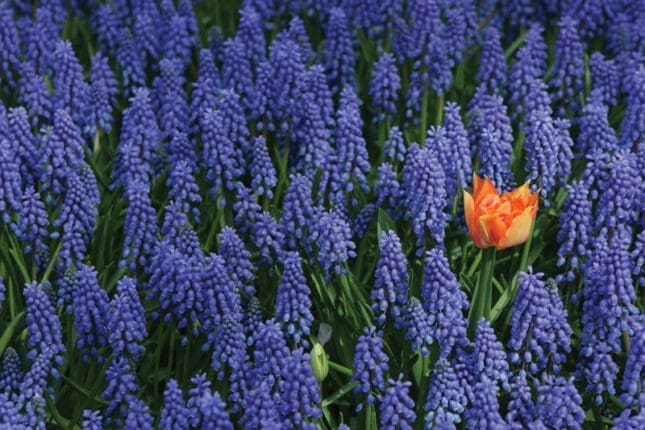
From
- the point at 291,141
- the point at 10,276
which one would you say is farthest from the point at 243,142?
the point at 10,276

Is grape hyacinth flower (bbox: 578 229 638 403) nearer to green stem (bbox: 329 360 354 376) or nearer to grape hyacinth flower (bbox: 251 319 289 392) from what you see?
green stem (bbox: 329 360 354 376)

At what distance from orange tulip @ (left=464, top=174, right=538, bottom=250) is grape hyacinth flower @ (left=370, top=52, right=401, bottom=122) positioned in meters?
1.88

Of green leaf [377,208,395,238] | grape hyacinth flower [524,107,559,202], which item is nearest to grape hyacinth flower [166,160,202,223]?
green leaf [377,208,395,238]

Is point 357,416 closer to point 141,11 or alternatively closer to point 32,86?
point 32,86

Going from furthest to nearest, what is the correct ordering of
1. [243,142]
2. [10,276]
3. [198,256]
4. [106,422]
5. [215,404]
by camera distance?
[243,142] → [10,276] → [198,256] → [106,422] → [215,404]

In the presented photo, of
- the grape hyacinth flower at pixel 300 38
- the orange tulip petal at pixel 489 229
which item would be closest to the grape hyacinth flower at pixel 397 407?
the orange tulip petal at pixel 489 229

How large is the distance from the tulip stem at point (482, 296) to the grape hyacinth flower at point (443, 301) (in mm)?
229

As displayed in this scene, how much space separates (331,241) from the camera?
5988mm

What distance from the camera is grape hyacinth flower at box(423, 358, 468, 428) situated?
17.5 ft

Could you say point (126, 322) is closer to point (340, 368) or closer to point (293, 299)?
point (293, 299)

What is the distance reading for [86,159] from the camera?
24.0ft

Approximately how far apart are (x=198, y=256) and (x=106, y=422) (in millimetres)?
936

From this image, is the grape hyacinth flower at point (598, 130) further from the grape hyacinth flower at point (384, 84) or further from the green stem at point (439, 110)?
the grape hyacinth flower at point (384, 84)

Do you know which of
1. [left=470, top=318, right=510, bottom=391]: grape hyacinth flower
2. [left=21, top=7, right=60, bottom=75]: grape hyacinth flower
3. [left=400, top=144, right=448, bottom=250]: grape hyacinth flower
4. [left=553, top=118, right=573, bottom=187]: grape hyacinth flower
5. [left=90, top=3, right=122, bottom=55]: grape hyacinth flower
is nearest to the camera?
[left=470, top=318, right=510, bottom=391]: grape hyacinth flower
